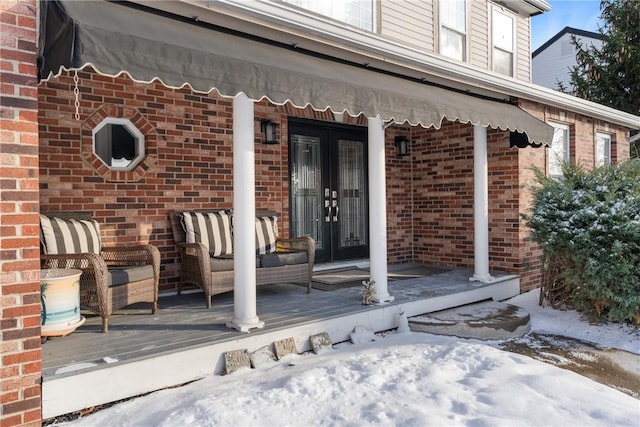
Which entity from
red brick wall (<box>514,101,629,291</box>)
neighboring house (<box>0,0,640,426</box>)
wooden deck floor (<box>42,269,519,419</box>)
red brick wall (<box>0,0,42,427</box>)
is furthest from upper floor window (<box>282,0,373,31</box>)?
red brick wall (<box>0,0,42,427</box>)

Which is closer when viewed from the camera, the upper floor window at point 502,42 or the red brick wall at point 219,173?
the red brick wall at point 219,173

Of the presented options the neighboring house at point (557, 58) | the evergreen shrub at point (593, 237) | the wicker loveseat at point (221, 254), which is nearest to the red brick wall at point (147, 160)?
the wicker loveseat at point (221, 254)

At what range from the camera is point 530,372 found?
3734 millimetres

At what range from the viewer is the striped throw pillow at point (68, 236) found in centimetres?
441

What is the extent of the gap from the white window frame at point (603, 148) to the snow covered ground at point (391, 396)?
7186 millimetres

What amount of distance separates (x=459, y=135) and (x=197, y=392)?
615cm

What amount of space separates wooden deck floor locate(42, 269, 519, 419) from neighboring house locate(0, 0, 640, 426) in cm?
23

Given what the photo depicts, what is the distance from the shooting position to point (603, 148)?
32.4 ft

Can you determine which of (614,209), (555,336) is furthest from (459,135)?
(555,336)

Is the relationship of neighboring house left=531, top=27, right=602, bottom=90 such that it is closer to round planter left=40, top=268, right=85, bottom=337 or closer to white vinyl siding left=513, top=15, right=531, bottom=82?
white vinyl siding left=513, top=15, right=531, bottom=82

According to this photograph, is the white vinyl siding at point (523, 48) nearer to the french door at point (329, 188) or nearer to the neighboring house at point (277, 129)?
the neighboring house at point (277, 129)

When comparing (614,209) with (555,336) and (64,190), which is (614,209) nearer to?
(555,336)

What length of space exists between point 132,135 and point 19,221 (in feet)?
9.17

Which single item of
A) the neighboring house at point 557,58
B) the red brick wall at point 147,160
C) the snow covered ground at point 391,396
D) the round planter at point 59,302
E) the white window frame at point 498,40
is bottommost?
the snow covered ground at point 391,396
